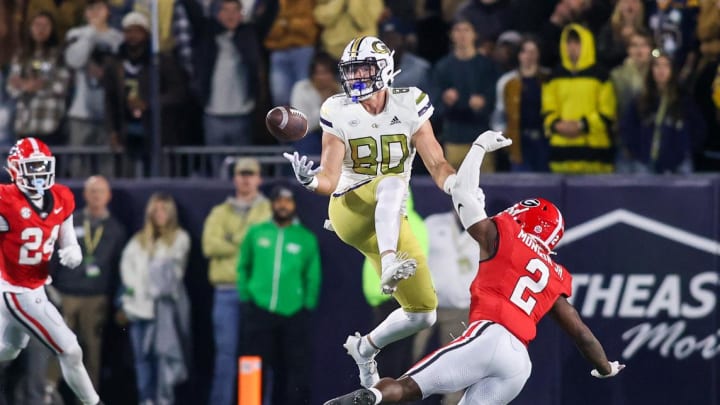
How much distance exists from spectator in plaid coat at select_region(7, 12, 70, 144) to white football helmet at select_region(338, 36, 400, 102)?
17.0 ft

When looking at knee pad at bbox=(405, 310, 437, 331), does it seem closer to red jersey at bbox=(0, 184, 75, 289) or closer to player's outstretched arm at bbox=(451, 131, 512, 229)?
player's outstretched arm at bbox=(451, 131, 512, 229)

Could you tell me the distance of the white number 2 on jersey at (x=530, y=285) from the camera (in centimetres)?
962

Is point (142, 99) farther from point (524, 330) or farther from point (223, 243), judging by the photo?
point (524, 330)

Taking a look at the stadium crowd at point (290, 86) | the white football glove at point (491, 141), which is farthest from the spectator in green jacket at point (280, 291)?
the white football glove at point (491, 141)

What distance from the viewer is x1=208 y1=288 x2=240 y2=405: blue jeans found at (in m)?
13.8

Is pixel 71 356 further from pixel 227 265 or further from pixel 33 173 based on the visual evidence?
pixel 227 265

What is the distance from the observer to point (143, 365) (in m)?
13.9

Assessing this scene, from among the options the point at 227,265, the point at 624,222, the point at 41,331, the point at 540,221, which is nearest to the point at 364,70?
the point at 540,221

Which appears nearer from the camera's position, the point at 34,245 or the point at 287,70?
the point at 34,245

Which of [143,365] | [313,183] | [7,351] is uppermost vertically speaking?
[313,183]

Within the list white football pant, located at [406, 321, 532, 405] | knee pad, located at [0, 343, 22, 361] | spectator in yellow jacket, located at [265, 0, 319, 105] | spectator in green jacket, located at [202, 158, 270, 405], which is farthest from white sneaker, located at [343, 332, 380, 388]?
spectator in yellow jacket, located at [265, 0, 319, 105]

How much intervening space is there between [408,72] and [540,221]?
3.94 m

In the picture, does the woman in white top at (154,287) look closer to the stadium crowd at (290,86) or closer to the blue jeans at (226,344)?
the stadium crowd at (290,86)

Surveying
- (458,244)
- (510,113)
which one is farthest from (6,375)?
(510,113)
